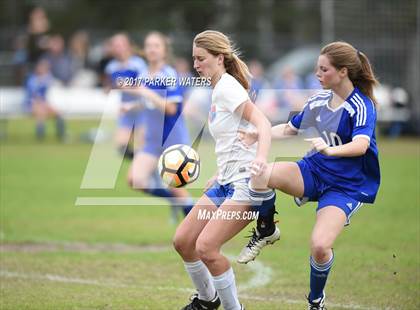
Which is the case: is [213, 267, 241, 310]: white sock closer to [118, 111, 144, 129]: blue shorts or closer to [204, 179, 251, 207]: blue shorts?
[204, 179, 251, 207]: blue shorts

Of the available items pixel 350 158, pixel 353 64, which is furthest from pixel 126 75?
pixel 350 158

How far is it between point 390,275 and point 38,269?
3.42 m

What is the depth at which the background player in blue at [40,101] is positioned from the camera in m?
22.6

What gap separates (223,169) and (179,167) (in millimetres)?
706

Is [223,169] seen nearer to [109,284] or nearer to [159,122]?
[109,284]

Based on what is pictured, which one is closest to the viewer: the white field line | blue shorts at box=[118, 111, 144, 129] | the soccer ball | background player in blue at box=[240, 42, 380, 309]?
background player in blue at box=[240, 42, 380, 309]

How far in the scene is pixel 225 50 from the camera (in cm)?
585

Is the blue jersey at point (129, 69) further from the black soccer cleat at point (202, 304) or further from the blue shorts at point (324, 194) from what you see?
the blue shorts at point (324, 194)

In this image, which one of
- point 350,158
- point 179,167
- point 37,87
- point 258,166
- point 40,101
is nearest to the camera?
point 258,166

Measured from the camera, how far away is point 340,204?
5617 mm

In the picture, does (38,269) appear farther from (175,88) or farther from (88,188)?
(88,188)

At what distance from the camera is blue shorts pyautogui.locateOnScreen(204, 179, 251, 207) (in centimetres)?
571

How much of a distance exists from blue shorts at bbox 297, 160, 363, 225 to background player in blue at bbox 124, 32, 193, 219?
13.0 ft

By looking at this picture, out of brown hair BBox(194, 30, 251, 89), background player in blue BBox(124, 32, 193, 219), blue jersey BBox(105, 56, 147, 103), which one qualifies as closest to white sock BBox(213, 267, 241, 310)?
brown hair BBox(194, 30, 251, 89)
